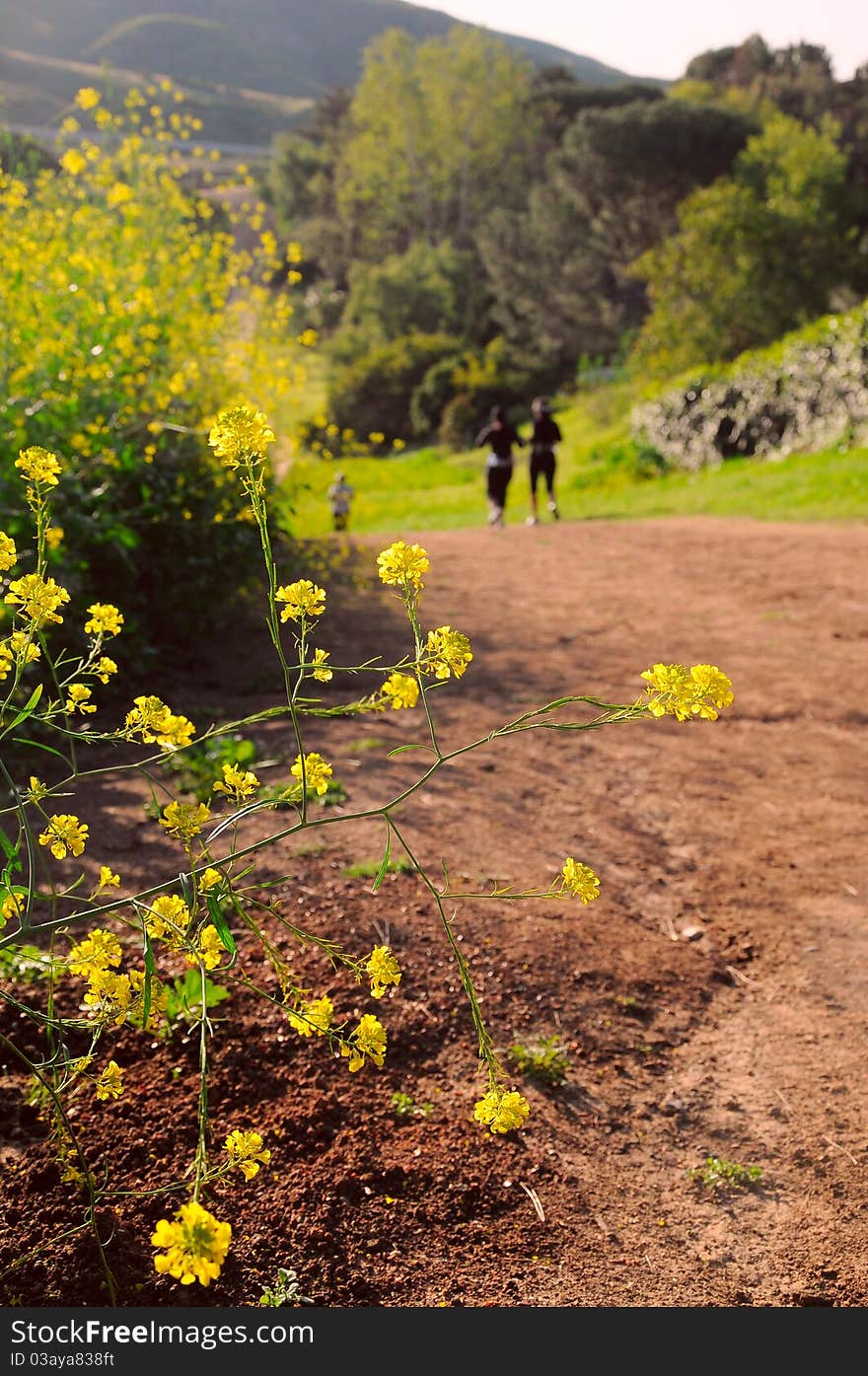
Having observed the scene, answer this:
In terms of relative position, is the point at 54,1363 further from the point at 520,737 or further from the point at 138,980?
the point at 520,737

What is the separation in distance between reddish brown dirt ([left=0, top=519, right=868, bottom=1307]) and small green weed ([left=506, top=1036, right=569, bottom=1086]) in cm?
3

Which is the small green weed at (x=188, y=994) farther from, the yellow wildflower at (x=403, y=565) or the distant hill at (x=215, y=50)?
the distant hill at (x=215, y=50)

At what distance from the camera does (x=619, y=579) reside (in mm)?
8805

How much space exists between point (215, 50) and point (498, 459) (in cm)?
14905

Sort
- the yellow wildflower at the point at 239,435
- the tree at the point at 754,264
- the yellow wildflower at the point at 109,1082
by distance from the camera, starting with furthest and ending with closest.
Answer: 1. the tree at the point at 754,264
2. the yellow wildflower at the point at 109,1082
3. the yellow wildflower at the point at 239,435

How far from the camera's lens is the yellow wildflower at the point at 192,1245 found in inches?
51.1

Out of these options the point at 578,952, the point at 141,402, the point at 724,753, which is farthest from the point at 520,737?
the point at 141,402

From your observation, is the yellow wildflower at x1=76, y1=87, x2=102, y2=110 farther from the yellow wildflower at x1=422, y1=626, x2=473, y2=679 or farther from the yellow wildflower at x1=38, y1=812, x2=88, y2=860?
the yellow wildflower at x1=422, y1=626, x2=473, y2=679

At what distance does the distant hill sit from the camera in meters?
102

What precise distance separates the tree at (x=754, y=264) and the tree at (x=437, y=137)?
18.1 metres

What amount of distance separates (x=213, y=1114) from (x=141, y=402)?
4.39m


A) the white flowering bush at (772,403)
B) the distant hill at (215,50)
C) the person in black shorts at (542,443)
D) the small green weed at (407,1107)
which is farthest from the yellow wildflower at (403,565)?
the distant hill at (215,50)

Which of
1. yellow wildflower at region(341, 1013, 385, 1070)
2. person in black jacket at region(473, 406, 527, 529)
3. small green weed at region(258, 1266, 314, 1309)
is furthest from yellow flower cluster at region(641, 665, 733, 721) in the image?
person in black jacket at region(473, 406, 527, 529)

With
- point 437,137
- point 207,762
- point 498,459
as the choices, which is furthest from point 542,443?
point 437,137
